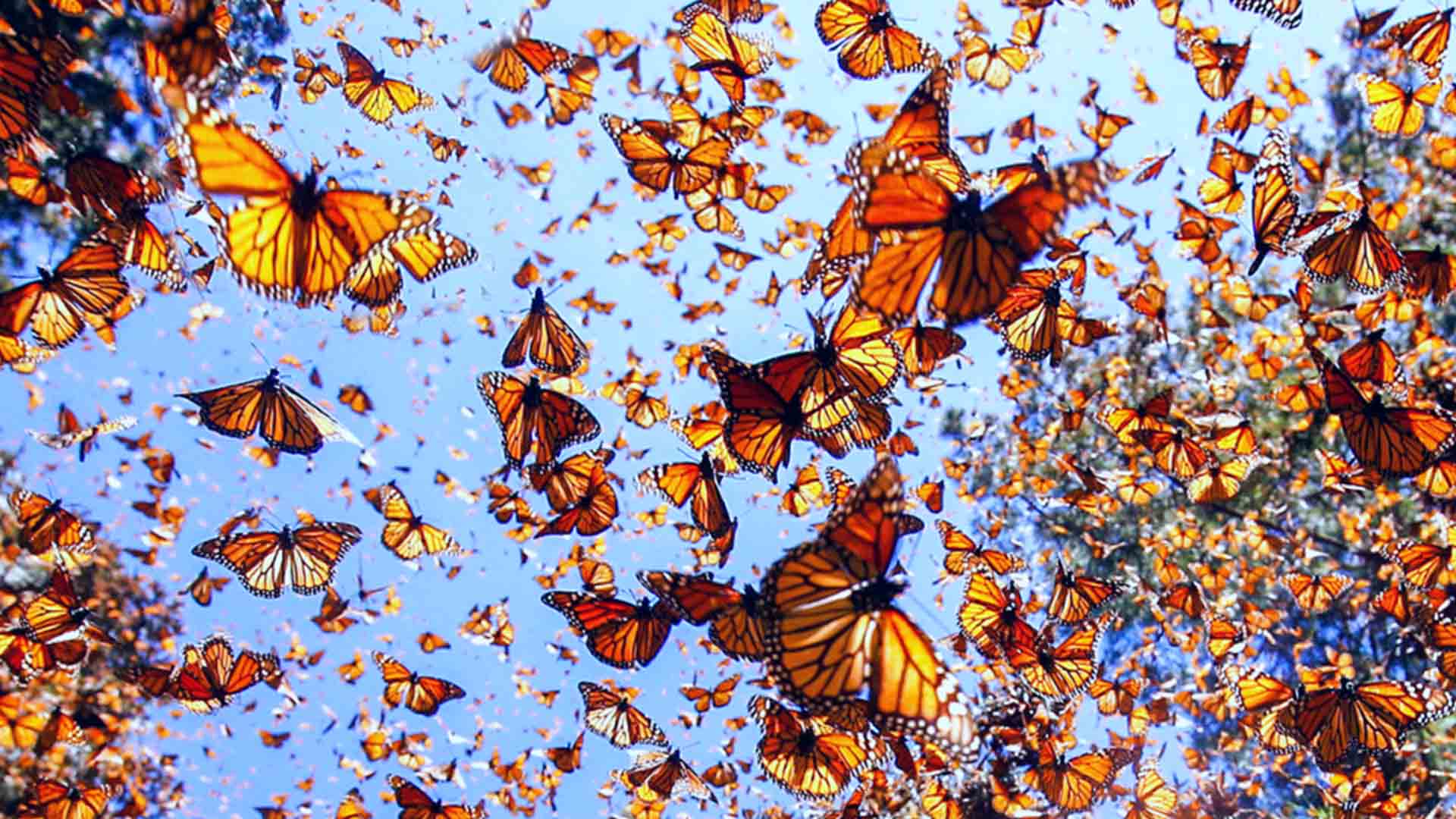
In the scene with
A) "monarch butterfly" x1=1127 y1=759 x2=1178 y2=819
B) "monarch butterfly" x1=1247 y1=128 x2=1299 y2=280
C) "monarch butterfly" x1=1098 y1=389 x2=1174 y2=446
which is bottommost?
"monarch butterfly" x1=1127 y1=759 x2=1178 y2=819

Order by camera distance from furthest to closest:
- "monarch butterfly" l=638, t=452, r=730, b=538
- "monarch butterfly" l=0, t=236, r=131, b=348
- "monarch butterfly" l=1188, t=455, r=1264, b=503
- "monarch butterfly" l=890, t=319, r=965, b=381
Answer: "monarch butterfly" l=1188, t=455, r=1264, b=503 → "monarch butterfly" l=638, t=452, r=730, b=538 → "monarch butterfly" l=890, t=319, r=965, b=381 → "monarch butterfly" l=0, t=236, r=131, b=348

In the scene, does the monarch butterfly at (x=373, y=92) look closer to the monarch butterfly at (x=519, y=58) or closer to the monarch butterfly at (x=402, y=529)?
the monarch butterfly at (x=519, y=58)

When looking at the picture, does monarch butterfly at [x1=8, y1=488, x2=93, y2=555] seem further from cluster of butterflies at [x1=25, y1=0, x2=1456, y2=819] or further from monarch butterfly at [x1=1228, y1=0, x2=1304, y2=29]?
monarch butterfly at [x1=1228, y1=0, x2=1304, y2=29]

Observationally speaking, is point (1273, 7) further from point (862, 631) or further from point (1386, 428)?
point (862, 631)

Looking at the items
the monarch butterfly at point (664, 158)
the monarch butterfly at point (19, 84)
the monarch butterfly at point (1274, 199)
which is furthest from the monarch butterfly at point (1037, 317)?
the monarch butterfly at point (19, 84)

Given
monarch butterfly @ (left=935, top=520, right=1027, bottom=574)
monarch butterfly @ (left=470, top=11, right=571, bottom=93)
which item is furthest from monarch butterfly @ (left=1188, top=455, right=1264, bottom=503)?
monarch butterfly @ (left=470, top=11, right=571, bottom=93)
